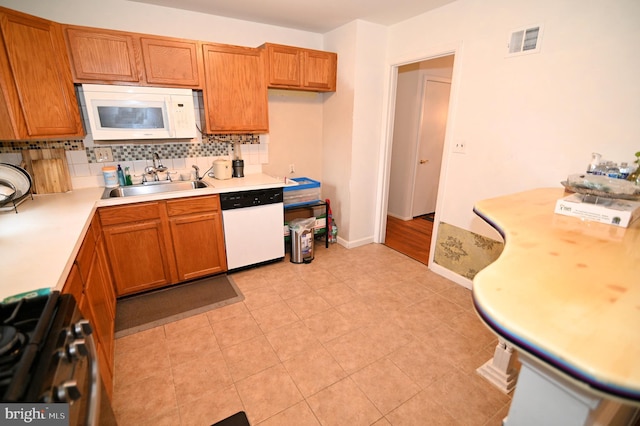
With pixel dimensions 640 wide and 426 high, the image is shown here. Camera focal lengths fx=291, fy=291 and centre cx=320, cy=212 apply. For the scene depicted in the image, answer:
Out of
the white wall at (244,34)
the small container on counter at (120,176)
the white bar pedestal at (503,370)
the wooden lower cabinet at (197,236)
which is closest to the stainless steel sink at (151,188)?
the small container on counter at (120,176)

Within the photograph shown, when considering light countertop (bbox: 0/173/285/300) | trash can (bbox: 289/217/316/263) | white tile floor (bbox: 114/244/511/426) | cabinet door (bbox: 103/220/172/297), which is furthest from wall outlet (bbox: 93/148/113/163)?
trash can (bbox: 289/217/316/263)

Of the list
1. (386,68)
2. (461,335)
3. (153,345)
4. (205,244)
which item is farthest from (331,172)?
(153,345)

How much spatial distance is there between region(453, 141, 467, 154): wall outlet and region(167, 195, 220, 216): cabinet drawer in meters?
2.22

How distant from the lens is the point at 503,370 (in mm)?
1722

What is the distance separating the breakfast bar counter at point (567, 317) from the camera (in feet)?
1.95

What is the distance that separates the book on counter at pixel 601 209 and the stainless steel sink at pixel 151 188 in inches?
104

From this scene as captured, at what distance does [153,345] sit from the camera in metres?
2.02

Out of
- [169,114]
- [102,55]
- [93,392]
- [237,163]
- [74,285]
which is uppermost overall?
[102,55]

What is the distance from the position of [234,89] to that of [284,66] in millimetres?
610

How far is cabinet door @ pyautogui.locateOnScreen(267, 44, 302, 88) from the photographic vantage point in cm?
293

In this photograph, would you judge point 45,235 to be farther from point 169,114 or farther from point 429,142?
point 429,142

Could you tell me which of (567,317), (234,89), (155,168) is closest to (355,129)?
(234,89)

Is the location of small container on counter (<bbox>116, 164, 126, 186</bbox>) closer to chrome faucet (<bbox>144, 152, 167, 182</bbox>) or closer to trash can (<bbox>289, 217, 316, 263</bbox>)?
chrome faucet (<bbox>144, 152, 167, 182</bbox>)

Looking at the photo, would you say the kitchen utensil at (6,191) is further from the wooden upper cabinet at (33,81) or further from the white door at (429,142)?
the white door at (429,142)
